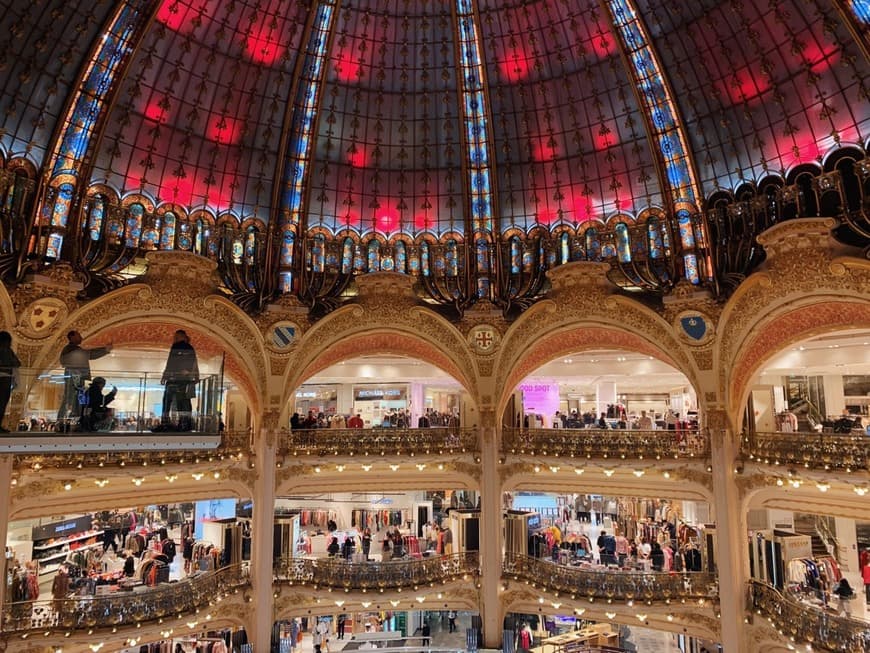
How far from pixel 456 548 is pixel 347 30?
2030 cm

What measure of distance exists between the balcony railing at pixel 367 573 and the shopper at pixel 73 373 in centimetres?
1289

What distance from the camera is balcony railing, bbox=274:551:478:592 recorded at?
2383 centimetres

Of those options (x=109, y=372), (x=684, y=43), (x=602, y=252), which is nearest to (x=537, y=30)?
(x=684, y=43)

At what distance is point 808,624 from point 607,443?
25.9 feet

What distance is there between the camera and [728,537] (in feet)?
68.6

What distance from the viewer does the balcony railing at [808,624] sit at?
16.2 m

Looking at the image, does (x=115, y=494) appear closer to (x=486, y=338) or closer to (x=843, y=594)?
(x=486, y=338)

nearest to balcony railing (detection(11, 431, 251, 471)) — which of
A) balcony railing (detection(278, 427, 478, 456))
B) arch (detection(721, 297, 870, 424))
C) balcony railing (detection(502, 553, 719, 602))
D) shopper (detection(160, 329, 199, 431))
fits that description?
balcony railing (detection(278, 427, 478, 456))

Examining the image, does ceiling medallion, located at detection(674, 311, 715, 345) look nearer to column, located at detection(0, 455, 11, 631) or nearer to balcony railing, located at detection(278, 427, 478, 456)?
balcony railing, located at detection(278, 427, 478, 456)

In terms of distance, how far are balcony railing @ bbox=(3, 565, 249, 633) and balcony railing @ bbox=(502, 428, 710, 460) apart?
456 inches

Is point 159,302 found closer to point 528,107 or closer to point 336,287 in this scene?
point 336,287

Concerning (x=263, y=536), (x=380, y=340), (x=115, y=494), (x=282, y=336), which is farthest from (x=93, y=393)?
(x=380, y=340)

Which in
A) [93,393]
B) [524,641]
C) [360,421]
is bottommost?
[524,641]

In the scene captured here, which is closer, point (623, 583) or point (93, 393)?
point (93, 393)
